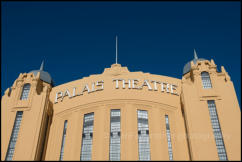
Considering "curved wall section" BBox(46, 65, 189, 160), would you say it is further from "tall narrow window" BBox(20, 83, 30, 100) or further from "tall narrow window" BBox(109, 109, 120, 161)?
"tall narrow window" BBox(20, 83, 30, 100)

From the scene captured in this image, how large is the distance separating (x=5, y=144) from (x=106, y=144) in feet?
33.4

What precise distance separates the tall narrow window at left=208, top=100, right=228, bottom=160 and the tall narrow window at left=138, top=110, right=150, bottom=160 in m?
7.01

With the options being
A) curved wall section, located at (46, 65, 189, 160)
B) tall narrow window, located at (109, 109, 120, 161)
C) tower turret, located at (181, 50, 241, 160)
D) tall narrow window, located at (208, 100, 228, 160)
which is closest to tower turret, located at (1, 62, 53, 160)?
curved wall section, located at (46, 65, 189, 160)

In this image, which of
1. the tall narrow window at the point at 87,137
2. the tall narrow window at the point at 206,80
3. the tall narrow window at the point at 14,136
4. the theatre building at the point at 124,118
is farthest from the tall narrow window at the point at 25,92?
the tall narrow window at the point at 206,80

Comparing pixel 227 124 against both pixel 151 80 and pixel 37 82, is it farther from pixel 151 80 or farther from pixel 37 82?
pixel 37 82

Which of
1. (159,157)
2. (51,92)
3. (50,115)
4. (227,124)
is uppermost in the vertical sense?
(51,92)

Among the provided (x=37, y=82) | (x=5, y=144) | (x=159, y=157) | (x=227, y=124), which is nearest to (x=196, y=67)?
(x=227, y=124)

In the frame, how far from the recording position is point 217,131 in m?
29.1

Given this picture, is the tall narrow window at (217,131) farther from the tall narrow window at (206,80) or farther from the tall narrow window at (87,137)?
the tall narrow window at (87,137)

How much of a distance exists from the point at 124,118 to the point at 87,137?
457 cm

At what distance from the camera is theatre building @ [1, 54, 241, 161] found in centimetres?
2931

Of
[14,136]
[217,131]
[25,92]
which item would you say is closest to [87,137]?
[14,136]

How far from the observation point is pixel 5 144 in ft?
98.8

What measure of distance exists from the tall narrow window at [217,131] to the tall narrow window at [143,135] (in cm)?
701
